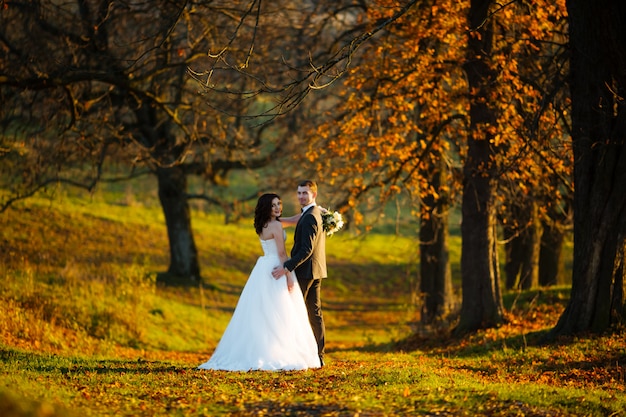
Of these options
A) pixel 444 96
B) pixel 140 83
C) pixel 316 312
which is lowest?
pixel 316 312

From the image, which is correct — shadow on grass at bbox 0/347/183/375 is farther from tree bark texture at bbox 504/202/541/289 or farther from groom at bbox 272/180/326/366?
tree bark texture at bbox 504/202/541/289

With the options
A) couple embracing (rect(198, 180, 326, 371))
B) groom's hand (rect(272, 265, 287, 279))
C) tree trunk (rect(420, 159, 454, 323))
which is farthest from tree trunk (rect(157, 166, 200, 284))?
groom's hand (rect(272, 265, 287, 279))

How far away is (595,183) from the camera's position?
13680 millimetres

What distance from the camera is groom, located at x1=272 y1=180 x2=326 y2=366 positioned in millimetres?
11319

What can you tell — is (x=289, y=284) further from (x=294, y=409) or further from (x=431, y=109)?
(x=431, y=109)

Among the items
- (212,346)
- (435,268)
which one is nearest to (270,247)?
(212,346)

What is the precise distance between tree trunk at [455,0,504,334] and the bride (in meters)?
6.10

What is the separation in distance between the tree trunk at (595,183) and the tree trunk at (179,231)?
15088mm

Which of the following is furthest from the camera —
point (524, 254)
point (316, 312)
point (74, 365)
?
point (524, 254)

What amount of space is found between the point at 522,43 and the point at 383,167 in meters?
4.36

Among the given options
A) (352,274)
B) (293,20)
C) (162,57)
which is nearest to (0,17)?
(162,57)

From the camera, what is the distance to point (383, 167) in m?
19.1

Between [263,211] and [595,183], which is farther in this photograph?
[595,183]

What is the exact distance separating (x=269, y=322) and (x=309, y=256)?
108 cm
